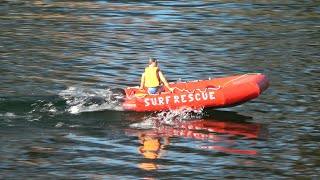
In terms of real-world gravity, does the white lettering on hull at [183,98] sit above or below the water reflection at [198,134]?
above

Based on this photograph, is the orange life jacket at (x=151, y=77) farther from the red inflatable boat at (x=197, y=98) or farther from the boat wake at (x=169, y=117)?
the boat wake at (x=169, y=117)

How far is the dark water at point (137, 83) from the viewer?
1989 centimetres

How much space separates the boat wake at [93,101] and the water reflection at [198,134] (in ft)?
2.56

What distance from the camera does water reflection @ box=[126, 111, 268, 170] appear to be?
20844 mm

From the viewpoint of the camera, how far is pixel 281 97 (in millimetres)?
26906

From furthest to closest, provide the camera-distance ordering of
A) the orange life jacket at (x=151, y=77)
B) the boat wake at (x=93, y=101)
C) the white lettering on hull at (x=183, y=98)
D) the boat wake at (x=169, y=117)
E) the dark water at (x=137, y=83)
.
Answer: the orange life jacket at (x=151, y=77), the boat wake at (x=93, y=101), the white lettering on hull at (x=183, y=98), the boat wake at (x=169, y=117), the dark water at (x=137, y=83)

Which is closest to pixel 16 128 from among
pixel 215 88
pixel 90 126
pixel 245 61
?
pixel 90 126

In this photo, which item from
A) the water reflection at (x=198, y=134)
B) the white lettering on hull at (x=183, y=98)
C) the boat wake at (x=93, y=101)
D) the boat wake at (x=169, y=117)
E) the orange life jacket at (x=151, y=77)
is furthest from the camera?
the orange life jacket at (x=151, y=77)

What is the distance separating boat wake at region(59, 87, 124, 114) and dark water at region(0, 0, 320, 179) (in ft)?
0.18

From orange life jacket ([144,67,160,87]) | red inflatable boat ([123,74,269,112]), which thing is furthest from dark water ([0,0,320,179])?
orange life jacket ([144,67,160,87])

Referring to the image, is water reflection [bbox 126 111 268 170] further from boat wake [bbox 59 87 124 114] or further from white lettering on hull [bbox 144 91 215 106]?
boat wake [bbox 59 87 124 114]

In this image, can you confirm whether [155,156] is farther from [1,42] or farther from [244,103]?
[1,42]

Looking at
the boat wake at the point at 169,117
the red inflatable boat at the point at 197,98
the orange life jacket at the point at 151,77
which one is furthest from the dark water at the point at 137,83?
the orange life jacket at the point at 151,77

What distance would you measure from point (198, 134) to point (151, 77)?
3.00 metres
